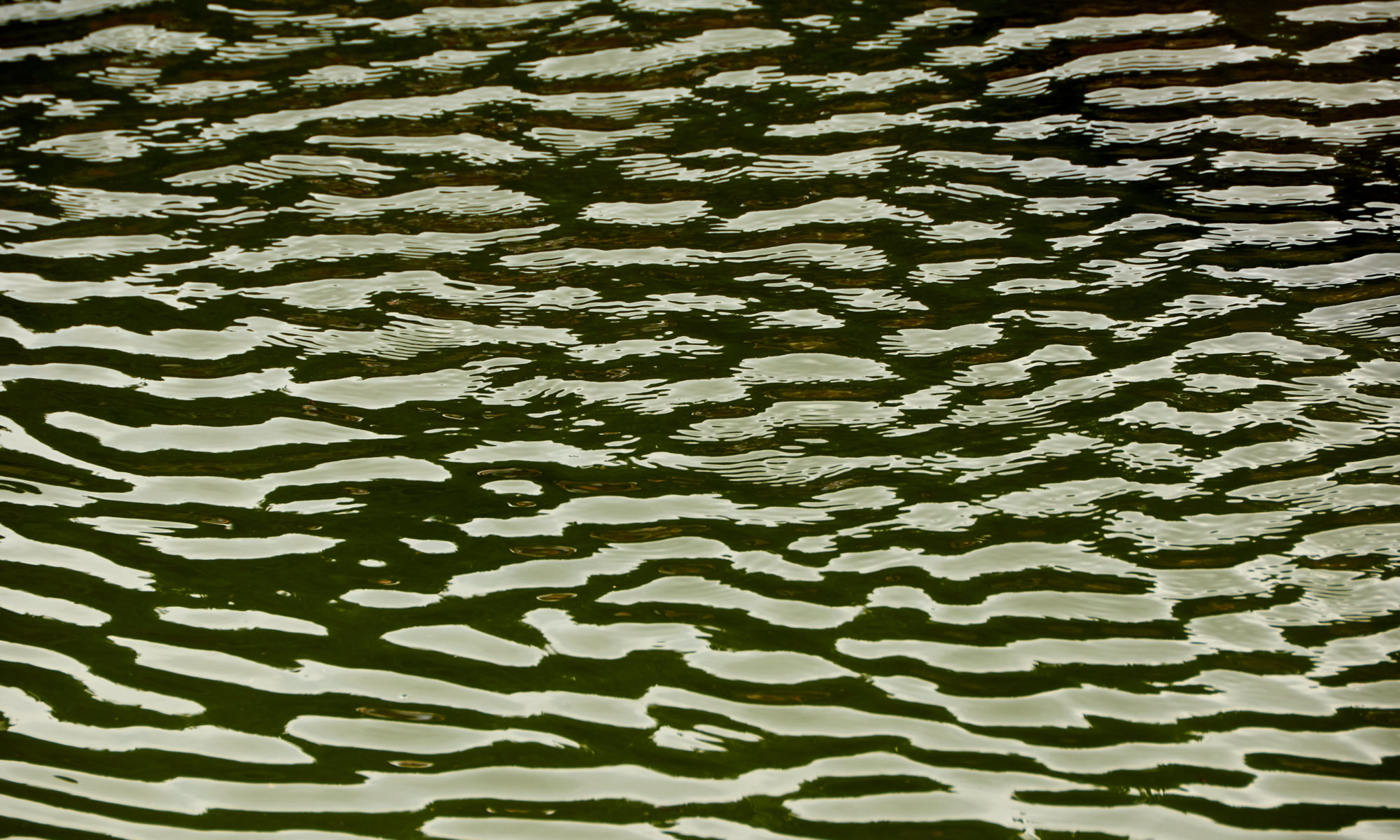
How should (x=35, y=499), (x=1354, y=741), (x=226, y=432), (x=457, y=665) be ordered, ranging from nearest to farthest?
(x=1354, y=741) < (x=457, y=665) < (x=35, y=499) < (x=226, y=432)

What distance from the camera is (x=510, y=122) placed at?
422cm

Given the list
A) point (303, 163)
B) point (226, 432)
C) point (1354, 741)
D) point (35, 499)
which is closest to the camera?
point (1354, 741)

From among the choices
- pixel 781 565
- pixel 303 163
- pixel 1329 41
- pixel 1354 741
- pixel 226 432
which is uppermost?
pixel 1329 41

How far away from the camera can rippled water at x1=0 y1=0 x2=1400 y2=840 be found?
6.84ft

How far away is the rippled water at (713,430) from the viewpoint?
2.09 meters

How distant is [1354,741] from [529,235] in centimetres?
249

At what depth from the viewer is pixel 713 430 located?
2.85 m

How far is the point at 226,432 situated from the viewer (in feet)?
9.49

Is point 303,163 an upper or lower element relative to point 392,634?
upper

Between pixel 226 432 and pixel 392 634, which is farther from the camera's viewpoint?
pixel 226 432

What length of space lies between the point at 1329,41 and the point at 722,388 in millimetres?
2875

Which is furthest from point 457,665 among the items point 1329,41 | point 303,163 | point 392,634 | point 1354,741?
point 1329,41

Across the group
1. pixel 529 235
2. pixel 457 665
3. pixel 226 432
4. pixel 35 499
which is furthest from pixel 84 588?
pixel 529 235

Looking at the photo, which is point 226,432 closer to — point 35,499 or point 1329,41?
point 35,499
